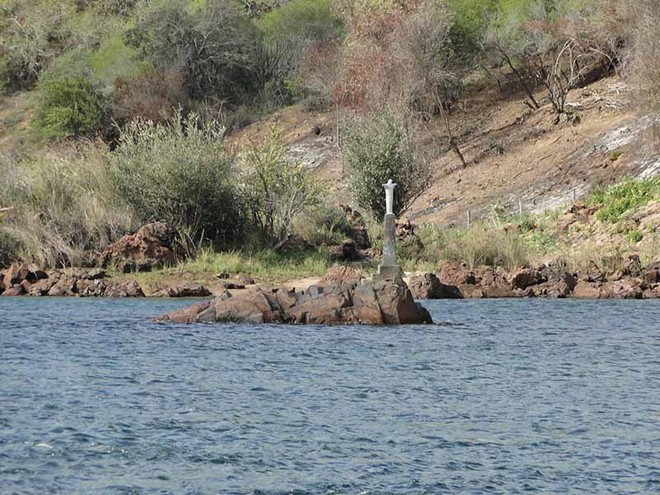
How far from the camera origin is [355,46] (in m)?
71.8

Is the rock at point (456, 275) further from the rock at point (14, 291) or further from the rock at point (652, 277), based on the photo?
the rock at point (14, 291)

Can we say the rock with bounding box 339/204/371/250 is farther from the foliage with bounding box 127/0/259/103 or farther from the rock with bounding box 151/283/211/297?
the foliage with bounding box 127/0/259/103

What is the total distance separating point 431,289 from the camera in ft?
119

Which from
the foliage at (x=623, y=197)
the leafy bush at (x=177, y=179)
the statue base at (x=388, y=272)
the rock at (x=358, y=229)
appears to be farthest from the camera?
the rock at (x=358, y=229)

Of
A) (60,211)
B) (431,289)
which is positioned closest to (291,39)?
(60,211)

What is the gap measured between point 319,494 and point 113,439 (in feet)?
11.9

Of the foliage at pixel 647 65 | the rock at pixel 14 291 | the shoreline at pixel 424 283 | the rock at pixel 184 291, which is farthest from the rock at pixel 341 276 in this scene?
the foliage at pixel 647 65

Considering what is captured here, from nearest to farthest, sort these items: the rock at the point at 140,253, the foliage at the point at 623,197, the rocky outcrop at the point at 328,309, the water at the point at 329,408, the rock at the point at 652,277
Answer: the water at the point at 329,408 < the rocky outcrop at the point at 328,309 < the rock at the point at 652,277 < the rock at the point at 140,253 < the foliage at the point at 623,197

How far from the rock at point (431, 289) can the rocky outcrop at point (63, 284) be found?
8167 millimetres

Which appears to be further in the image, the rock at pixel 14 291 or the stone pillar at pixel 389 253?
the rock at pixel 14 291

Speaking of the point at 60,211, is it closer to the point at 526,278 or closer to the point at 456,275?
the point at 456,275

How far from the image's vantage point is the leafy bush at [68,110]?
76188 millimetres

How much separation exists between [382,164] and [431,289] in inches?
522

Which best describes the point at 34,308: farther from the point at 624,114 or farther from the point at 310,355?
the point at 624,114
